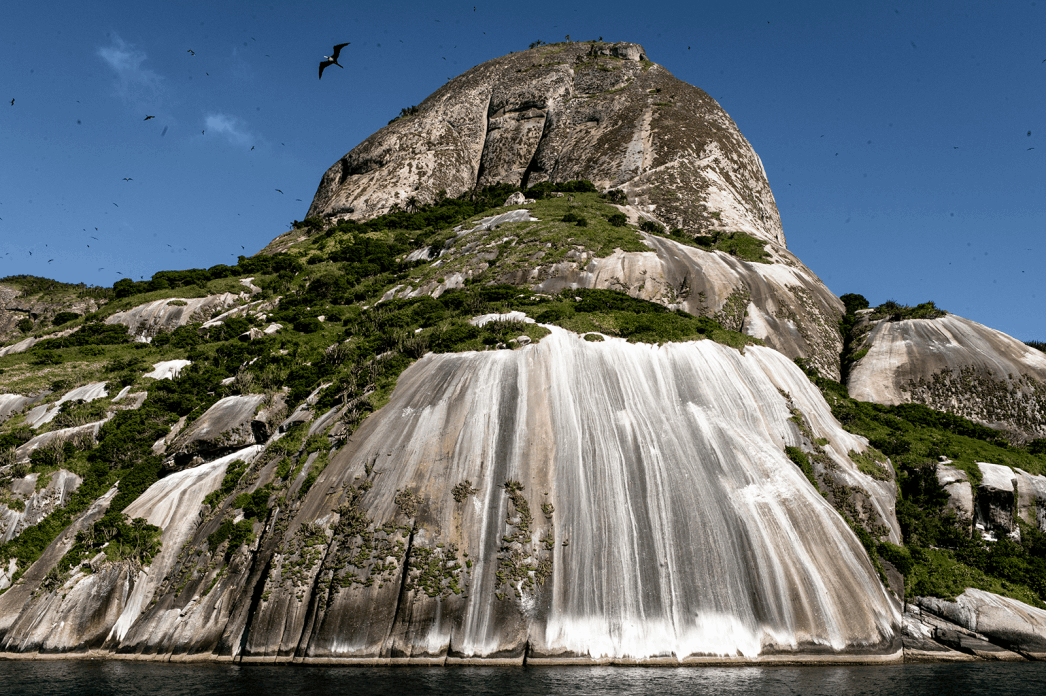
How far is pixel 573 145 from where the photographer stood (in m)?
84.3

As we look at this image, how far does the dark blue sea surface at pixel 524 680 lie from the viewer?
18.2 meters

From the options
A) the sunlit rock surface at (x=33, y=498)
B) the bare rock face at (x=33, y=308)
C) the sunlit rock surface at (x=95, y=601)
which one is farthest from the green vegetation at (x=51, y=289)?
the sunlit rock surface at (x=95, y=601)

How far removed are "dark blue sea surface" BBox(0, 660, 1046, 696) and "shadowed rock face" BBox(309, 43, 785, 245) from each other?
161 ft

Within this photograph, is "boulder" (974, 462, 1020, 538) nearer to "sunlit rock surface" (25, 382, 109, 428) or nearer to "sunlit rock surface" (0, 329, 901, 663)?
"sunlit rock surface" (0, 329, 901, 663)

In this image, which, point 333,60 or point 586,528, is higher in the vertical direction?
point 333,60

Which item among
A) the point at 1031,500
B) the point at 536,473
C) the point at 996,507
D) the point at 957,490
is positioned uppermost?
the point at 957,490

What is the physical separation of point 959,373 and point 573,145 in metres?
57.7

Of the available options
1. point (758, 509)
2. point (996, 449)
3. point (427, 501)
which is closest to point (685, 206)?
point (996, 449)

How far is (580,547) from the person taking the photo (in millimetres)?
24312

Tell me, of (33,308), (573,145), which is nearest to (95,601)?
(33,308)

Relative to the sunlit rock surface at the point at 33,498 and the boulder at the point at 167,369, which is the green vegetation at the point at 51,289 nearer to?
the boulder at the point at 167,369

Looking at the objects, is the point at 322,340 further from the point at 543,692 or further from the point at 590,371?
the point at 543,692

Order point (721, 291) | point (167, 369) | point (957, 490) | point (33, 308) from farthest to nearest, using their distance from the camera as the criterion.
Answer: point (33, 308), point (721, 291), point (167, 369), point (957, 490)

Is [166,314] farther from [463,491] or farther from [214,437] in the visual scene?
[463,491]
